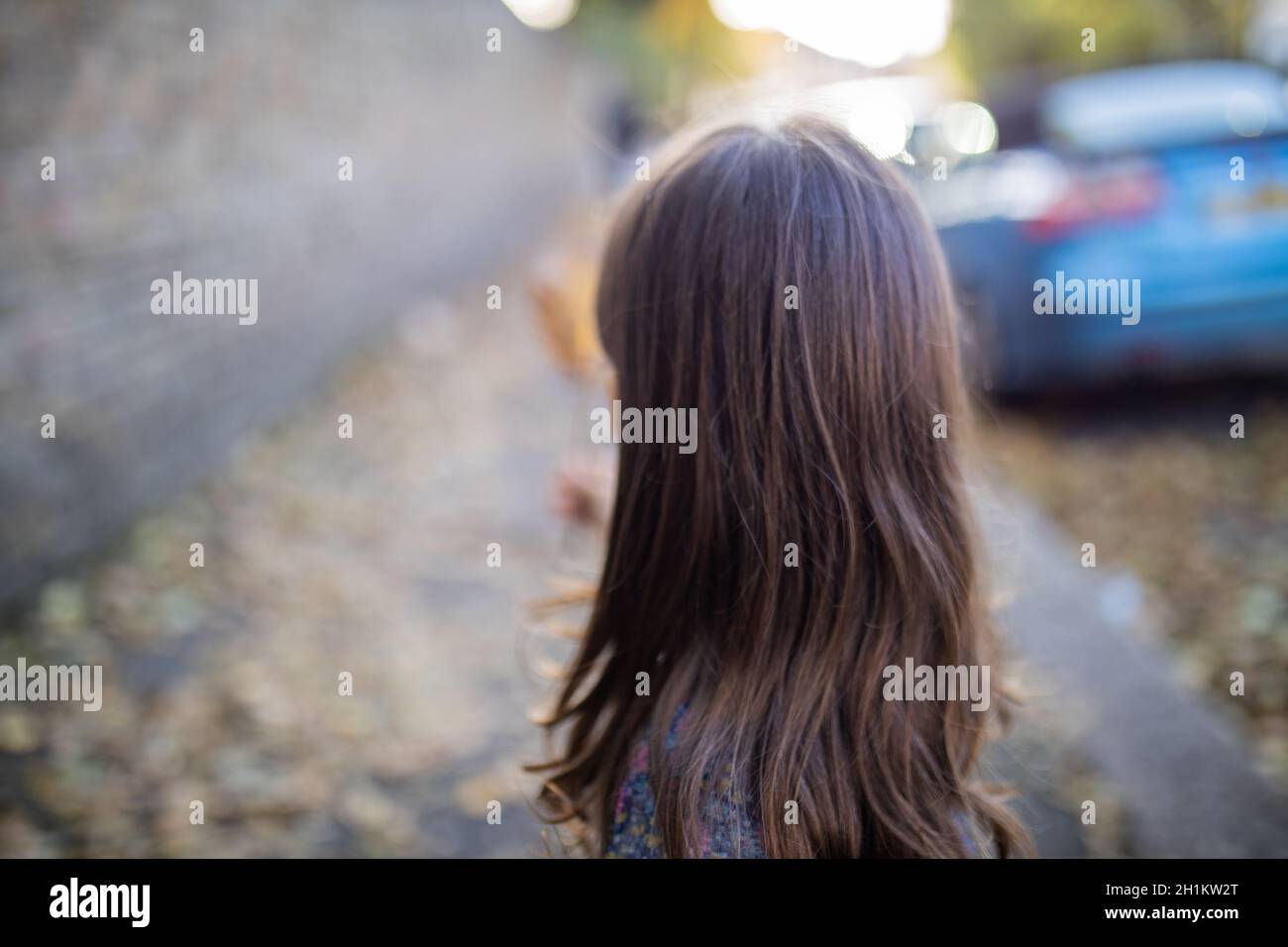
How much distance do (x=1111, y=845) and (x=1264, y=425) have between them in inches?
117

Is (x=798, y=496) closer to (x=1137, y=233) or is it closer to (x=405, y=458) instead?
(x=1137, y=233)

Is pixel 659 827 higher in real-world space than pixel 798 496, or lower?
lower

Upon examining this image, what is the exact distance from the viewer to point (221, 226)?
4789 mm

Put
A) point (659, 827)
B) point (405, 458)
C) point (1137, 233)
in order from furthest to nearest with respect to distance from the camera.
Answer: point (405, 458)
point (1137, 233)
point (659, 827)

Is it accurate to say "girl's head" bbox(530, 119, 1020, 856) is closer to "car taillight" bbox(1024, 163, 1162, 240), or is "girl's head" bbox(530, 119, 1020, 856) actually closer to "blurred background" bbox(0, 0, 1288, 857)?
"blurred background" bbox(0, 0, 1288, 857)

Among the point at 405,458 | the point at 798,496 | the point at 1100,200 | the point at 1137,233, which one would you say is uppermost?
the point at 1100,200

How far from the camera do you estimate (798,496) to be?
1.35m

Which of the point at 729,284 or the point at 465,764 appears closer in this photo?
the point at 729,284

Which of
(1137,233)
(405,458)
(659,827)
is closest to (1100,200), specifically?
(1137,233)

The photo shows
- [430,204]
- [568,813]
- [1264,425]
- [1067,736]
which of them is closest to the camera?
[568,813]

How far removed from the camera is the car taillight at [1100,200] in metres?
4.28

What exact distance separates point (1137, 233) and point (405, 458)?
3770 mm
